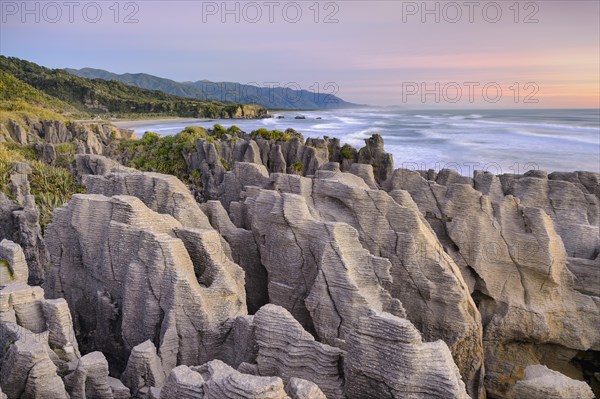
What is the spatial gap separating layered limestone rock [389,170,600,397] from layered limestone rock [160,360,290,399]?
9.09 m

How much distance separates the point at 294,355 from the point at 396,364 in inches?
67.4

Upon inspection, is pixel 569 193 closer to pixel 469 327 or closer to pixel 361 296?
pixel 469 327

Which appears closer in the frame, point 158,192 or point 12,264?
point 12,264

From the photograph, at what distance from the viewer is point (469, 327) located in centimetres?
1148

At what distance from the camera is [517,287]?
13.8 m

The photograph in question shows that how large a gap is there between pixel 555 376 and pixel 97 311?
10787 mm

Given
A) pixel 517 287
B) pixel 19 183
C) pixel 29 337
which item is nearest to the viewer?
pixel 29 337

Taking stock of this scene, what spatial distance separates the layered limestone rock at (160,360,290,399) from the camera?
19.1ft

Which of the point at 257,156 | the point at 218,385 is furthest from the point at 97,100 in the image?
the point at 218,385

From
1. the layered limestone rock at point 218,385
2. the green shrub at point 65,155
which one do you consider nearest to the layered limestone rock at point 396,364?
the layered limestone rock at point 218,385

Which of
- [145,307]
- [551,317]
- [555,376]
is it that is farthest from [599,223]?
[145,307]

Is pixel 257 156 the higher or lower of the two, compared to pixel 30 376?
higher

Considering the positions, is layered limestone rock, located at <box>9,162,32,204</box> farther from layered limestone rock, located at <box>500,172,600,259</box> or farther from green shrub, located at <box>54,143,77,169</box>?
layered limestone rock, located at <box>500,172,600,259</box>

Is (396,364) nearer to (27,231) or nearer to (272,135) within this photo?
(27,231)
